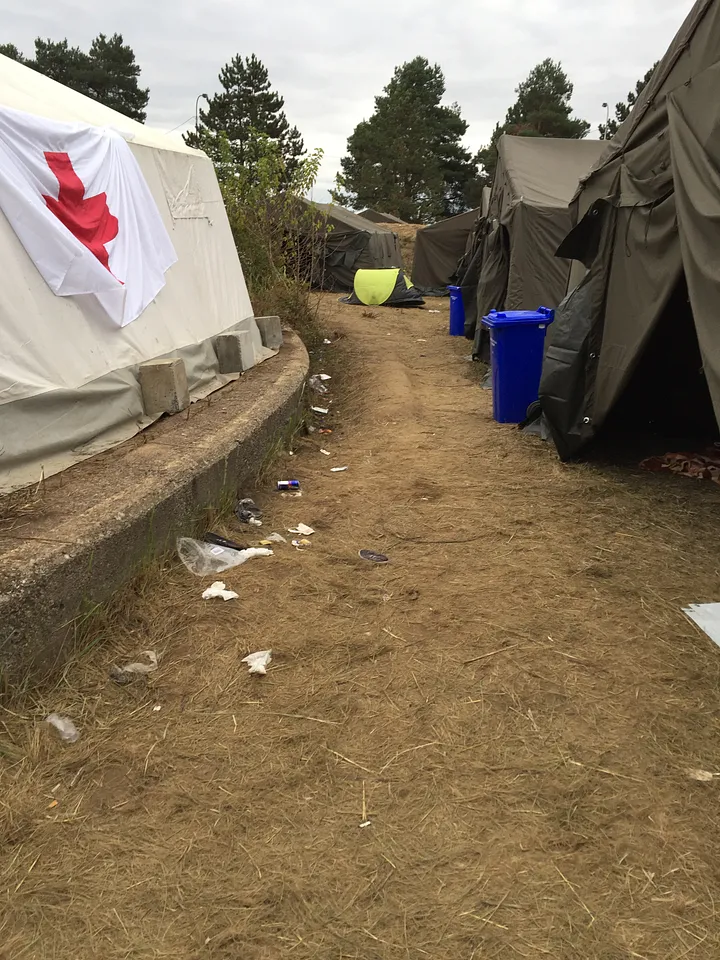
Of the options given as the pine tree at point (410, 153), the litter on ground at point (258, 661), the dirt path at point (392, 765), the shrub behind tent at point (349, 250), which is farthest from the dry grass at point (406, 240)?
the litter on ground at point (258, 661)

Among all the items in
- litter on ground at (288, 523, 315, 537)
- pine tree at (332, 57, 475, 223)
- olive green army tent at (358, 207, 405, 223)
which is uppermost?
pine tree at (332, 57, 475, 223)

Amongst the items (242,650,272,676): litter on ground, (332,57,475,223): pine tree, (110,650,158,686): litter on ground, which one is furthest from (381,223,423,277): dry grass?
(110,650,158,686): litter on ground

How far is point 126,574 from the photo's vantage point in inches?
123

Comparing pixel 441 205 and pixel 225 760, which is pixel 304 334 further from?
pixel 441 205

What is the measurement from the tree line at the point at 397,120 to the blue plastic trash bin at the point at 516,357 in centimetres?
3484

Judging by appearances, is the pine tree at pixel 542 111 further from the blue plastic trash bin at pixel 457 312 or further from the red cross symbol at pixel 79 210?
the red cross symbol at pixel 79 210

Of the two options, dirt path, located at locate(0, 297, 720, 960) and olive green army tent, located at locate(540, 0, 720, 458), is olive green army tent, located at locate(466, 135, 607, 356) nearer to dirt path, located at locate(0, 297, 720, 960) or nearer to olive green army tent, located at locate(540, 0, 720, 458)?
olive green army tent, located at locate(540, 0, 720, 458)

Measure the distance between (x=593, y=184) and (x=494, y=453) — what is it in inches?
87.9

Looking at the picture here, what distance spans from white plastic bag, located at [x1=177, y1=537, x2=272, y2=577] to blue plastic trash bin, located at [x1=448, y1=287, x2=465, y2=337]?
30.5ft

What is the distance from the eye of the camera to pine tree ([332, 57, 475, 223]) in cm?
4369

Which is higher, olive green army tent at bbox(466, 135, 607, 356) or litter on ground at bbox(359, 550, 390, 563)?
olive green army tent at bbox(466, 135, 607, 356)

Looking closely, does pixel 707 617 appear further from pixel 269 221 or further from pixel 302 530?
pixel 269 221

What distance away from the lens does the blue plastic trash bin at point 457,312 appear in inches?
472

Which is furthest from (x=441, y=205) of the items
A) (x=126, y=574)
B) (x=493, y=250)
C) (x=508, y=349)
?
(x=126, y=574)
